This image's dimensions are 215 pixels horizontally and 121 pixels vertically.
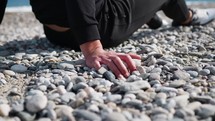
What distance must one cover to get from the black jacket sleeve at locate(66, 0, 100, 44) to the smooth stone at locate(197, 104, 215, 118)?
0.66 metres

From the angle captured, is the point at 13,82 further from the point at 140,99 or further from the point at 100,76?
the point at 140,99

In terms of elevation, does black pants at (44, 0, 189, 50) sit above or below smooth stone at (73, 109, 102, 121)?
below

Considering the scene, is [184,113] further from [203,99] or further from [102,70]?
[102,70]

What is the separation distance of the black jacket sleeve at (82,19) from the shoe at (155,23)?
5.27 feet

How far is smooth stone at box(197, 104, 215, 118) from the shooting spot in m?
1.14

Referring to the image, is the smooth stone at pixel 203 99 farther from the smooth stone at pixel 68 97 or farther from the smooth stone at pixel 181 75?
the smooth stone at pixel 68 97

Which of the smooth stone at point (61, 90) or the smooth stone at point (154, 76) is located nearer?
the smooth stone at point (61, 90)

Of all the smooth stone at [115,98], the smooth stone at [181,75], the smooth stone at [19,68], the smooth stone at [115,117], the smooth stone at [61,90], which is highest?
the smooth stone at [115,117]

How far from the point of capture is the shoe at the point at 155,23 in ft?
10.6

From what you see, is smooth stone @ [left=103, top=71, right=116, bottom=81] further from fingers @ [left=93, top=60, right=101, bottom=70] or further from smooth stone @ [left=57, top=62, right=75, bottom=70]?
smooth stone @ [left=57, top=62, right=75, bottom=70]

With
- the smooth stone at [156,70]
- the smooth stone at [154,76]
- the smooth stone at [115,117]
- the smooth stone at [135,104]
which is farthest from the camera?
the smooth stone at [156,70]

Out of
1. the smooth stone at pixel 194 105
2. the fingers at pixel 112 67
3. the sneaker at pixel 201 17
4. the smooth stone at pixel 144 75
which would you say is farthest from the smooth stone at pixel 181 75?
the sneaker at pixel 201 17

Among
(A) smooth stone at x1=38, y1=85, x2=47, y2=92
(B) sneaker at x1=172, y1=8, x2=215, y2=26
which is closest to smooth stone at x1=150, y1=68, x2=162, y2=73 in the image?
(A) smooth stone at x1=38, y1=85, x2=47, y2=92

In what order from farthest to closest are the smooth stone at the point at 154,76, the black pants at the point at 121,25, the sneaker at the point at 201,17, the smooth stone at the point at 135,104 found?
the sneaker at the point at 201,17
the black pants at the point at 121,25
the smooth stone at the point at 154,76
the smooth stone at the point at 135,104
